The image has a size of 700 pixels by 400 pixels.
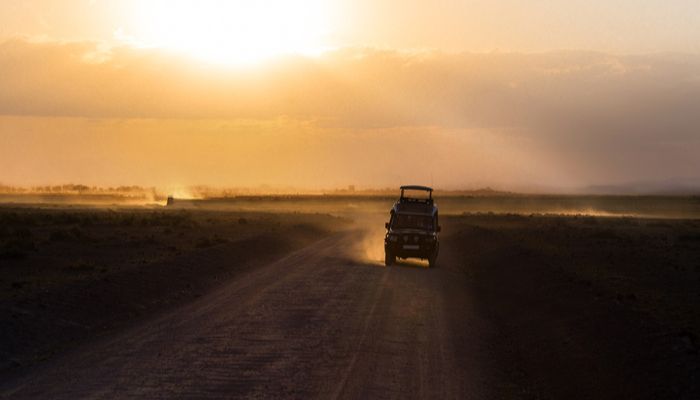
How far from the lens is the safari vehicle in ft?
129

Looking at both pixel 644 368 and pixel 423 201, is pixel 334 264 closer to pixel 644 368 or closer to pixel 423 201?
pixel 423 201

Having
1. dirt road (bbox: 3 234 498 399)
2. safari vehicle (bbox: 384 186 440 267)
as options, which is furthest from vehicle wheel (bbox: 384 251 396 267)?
dirt road (bbox: 3 234 498 399)

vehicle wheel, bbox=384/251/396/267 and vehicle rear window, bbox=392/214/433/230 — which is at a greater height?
vehicle rear window, bbox=392/214/433/230

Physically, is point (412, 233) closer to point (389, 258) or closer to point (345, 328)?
point (389, 258)

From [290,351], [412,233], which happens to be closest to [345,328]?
[290,351]

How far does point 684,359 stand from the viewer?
15211mm

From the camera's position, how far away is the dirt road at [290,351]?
45.2 feet

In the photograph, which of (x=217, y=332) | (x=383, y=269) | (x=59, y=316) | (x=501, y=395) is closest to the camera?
(x=501, y=395)

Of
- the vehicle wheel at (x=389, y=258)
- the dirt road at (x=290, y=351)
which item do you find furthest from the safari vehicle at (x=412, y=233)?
the dirt road at (x=290, y=351)

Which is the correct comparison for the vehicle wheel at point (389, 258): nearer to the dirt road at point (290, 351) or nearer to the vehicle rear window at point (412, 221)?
the vehicle rear window at point (412, 221)

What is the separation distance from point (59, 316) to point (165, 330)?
3.81 m

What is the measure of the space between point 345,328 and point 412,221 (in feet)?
67.5

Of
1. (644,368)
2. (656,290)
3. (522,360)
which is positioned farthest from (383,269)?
(644,368)

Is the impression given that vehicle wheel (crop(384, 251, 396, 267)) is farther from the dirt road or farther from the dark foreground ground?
the dirt road
